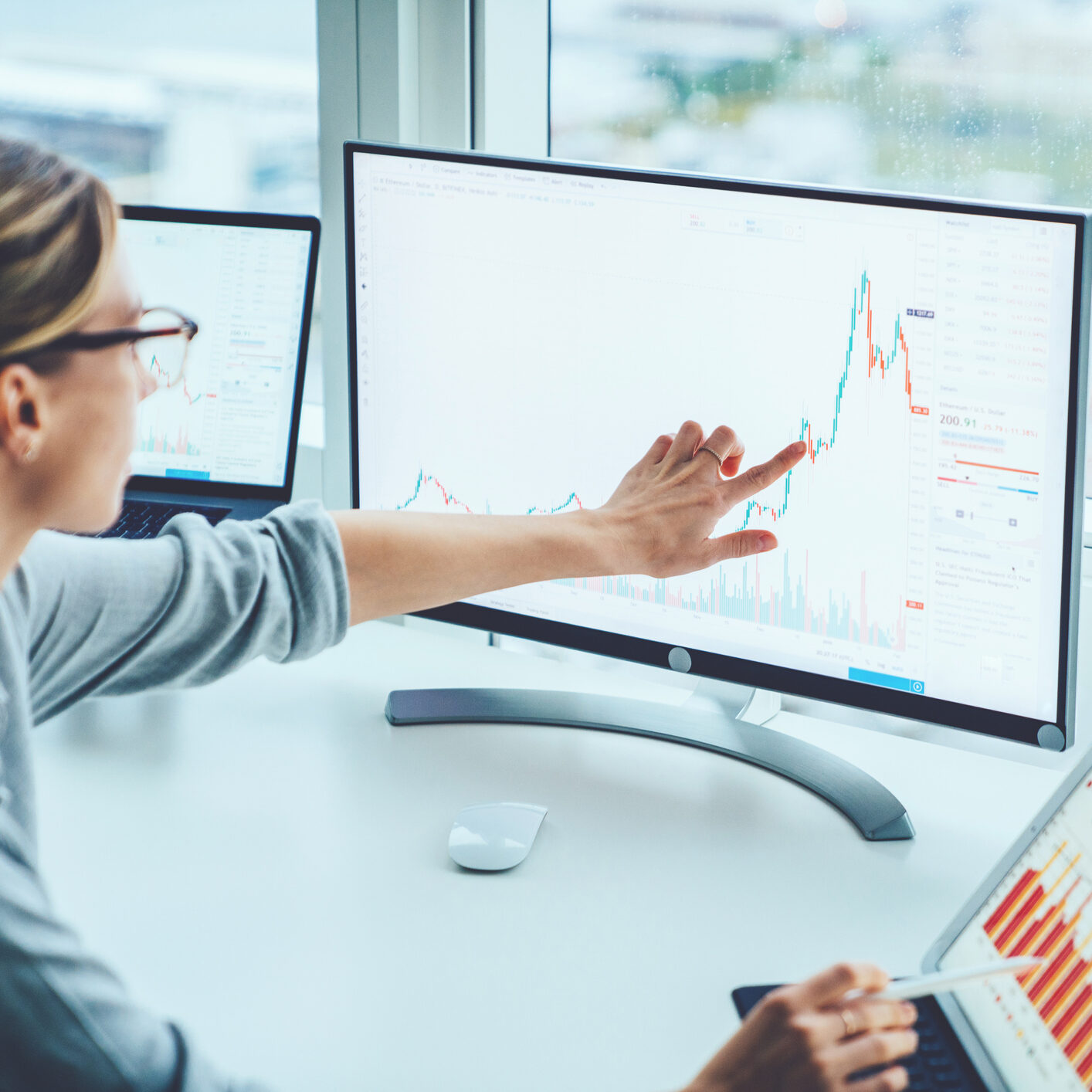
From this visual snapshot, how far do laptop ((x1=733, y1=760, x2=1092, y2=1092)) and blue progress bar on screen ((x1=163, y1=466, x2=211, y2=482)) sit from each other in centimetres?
84

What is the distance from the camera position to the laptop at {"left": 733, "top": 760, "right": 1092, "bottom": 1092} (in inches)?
26.8

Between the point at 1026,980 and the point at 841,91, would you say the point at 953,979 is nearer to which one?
the point at 1026,980

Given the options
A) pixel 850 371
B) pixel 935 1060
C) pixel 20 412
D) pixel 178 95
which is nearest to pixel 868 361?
pixel 850 371

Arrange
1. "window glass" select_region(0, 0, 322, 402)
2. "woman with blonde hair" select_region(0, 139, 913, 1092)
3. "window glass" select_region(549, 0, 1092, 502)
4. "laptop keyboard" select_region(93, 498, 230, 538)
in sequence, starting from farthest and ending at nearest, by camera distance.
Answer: "window glass" select_region(0, 0, 322, 402) < "laptop keyboard" select_region(93, 498, 230, 538) < "window glass" select_region(549, 0, 1092, 502) < "woman with blonde hair" select_region(0, 139, 913, 1092)

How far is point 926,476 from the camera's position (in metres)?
0.94

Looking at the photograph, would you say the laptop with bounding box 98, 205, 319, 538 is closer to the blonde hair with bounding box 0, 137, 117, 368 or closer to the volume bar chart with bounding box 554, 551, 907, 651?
the volume bar chart with bounding box 554, 551, 907, 651

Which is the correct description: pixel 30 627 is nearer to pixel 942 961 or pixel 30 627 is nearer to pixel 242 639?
pixel 242 639

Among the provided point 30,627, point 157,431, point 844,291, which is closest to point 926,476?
point 844,291

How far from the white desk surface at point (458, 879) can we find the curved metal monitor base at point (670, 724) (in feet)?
0.05

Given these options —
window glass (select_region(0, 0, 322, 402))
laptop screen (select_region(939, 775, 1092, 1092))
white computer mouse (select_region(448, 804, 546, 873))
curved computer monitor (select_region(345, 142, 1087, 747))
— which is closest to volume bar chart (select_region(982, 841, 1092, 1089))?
laptop screen (select_region(939, 775, 1092, 1092))

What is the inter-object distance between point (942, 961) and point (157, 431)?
97 cm

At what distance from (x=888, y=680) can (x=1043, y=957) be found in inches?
11.9

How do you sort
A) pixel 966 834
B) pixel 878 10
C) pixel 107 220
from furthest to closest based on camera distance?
pixel 878 10 → pixel 966 834 → pixel 107 220

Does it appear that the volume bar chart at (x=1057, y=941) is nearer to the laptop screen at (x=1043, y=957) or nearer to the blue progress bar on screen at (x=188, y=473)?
the laptop screen at (x=1043, y=957)
